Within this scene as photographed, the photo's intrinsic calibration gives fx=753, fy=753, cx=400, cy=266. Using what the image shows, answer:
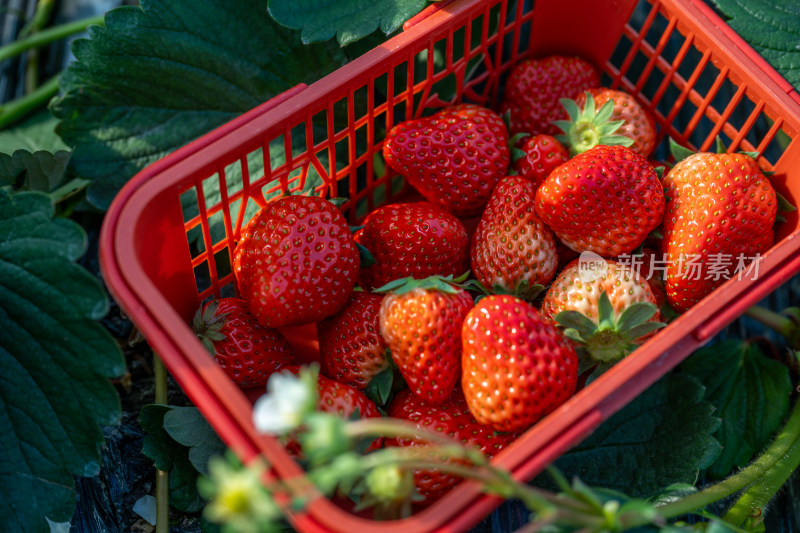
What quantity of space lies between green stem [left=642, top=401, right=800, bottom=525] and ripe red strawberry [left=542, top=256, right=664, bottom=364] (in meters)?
0.21

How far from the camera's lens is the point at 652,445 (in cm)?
121

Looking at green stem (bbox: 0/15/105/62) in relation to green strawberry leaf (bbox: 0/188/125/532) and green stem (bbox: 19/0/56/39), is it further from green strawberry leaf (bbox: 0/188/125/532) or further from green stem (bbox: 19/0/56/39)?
green strawberry leaf (bbox: 0/188/125/532)

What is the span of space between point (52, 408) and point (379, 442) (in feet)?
1.50

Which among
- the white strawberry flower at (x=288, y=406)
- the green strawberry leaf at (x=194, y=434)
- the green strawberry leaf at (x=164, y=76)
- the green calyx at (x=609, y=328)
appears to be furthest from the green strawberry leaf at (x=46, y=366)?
the green calyx at (x=609, y=328)

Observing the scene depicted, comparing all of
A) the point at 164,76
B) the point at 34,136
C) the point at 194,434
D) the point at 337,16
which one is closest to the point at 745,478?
the point at 194,434


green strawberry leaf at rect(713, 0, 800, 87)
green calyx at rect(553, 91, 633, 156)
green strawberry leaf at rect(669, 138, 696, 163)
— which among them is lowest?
green strawberry leaf at rect(669, 138, 696, 163)

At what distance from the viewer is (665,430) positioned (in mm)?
1222

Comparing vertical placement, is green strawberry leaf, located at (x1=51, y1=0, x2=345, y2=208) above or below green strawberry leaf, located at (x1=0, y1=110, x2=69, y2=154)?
above

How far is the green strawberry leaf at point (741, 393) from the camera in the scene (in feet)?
4.34

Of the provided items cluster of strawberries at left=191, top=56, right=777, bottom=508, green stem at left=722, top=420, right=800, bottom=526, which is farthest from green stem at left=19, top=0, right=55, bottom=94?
green stem at left=722, top=420, right=800, bottom=526

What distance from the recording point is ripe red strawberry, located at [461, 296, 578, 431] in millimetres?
938

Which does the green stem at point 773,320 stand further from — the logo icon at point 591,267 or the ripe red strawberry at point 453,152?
the ripe red strawberry at point 453,152

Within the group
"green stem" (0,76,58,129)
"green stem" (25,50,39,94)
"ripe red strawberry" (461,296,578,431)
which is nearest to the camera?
"ripe red strawberry" (461,296,578,431)

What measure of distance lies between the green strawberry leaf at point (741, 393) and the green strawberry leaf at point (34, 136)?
1268 mm
